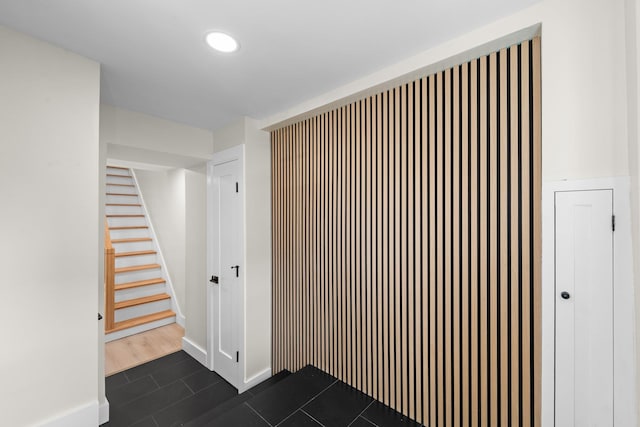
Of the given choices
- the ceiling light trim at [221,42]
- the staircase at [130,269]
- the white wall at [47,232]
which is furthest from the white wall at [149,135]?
the staircase at [130,269]

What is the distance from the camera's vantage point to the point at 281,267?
2.48 m

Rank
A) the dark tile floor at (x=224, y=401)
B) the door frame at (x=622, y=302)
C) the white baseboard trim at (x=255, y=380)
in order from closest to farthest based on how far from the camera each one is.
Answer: the door frame at (x=622, y=302), the dark tile floor at (x=224, y=401), the white baseboard trim at (x=255, y=380)

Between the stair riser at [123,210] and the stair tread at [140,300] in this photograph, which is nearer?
the stair tread at [140,300]

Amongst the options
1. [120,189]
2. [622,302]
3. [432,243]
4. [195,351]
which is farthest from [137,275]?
[622,302]

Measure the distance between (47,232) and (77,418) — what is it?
39.8 inches

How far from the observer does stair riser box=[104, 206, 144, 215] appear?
13.8 ft

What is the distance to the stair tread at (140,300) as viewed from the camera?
3.60m

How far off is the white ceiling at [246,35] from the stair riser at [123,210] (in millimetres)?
3061

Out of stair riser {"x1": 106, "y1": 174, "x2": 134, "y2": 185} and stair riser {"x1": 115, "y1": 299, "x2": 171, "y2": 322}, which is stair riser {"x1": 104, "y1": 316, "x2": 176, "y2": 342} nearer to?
stair riser {"x1": 115, "y1": 299, "x2": 171, "y2": 322}

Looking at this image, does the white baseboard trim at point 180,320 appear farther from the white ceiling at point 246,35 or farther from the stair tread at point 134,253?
the white ceiling at point 246,35

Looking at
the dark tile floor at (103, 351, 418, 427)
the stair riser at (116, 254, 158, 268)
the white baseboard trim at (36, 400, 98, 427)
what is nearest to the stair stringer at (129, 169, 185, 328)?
the stair riser at (116, 254, 158, 268)

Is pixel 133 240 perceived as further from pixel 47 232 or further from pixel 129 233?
pixel 47 232

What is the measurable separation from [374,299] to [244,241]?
127cm

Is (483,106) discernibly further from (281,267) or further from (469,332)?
(281,267)
